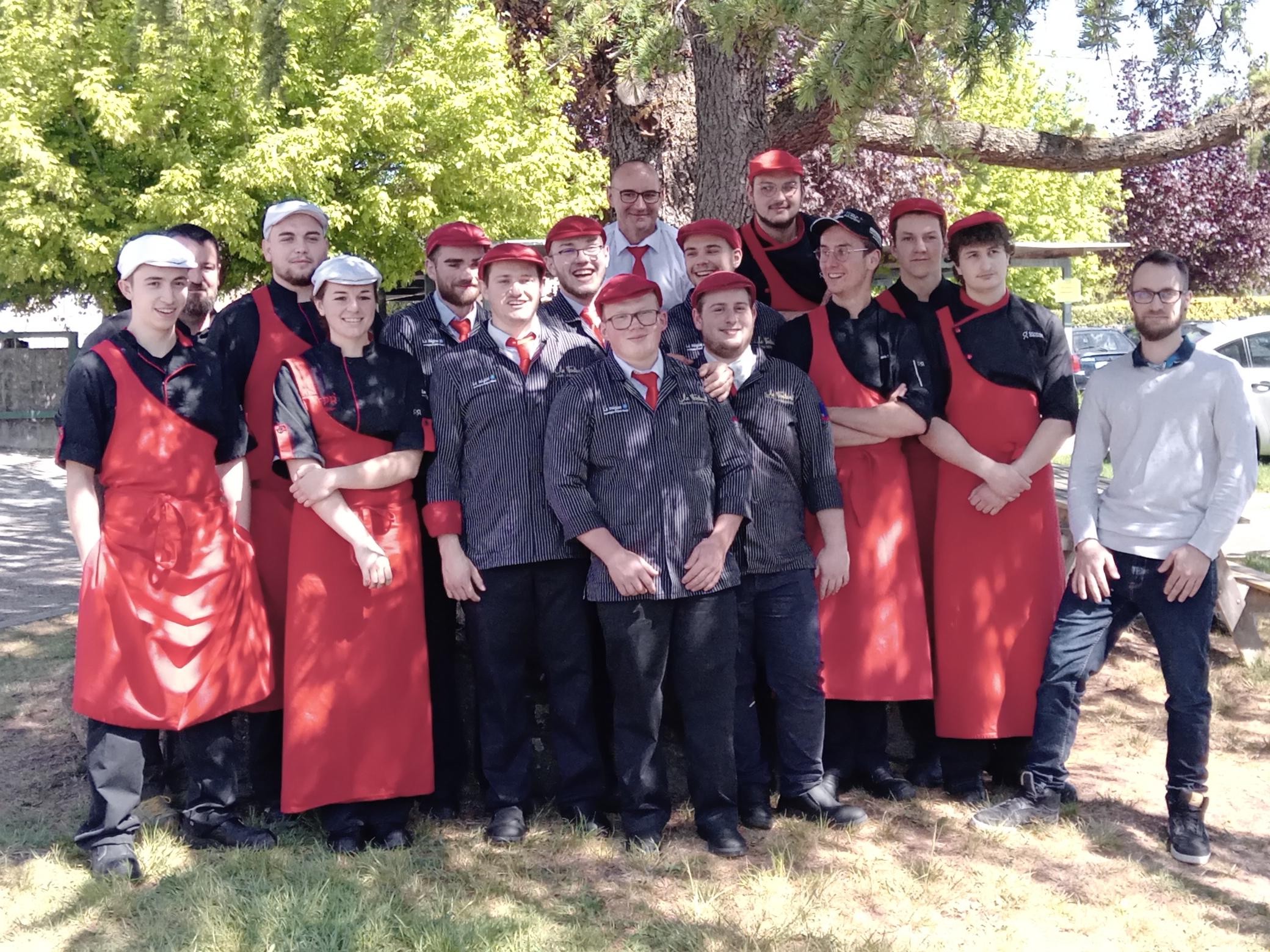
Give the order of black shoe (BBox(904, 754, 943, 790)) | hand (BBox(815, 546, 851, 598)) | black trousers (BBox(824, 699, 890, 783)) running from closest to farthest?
hand (BBox(815, 546, 851, 598)) → black trousers (BBox(824, 699, 890, 783)) → black shoe (BBox(904, 754, 943, 790))

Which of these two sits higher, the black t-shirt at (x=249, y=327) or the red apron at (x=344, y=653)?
the black t-shirt at (x=249, y=327)

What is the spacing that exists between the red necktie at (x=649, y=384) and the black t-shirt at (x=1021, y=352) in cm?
124

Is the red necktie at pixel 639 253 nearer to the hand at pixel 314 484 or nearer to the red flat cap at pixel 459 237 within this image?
the red flat cap at pixel 459 237

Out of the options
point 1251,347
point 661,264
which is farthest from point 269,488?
point 1251,347

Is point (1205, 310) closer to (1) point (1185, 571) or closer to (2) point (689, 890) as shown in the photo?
(1) point (1185, 571)

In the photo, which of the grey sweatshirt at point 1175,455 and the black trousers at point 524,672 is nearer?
the grey sweatshirt at point 1175,455

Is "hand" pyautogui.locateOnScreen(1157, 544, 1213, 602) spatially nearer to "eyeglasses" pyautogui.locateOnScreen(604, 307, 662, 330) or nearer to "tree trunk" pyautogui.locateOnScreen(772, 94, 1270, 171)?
"eyeglasses" pyautogui.locateOnScreen(604, 307, 662, 330)

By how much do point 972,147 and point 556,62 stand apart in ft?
8.22

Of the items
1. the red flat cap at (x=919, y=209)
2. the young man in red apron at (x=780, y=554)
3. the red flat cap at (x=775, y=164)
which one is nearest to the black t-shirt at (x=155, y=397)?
the young man in red apron at (x=780, y=554)

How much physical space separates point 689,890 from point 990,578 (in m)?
1.61

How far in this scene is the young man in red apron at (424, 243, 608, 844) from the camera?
4.12m

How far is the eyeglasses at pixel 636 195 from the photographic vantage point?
512 cm

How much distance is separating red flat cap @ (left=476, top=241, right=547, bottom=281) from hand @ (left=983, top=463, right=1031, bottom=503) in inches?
68.2

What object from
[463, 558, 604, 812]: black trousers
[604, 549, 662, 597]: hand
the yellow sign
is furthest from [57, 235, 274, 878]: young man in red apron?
the yellow sign
